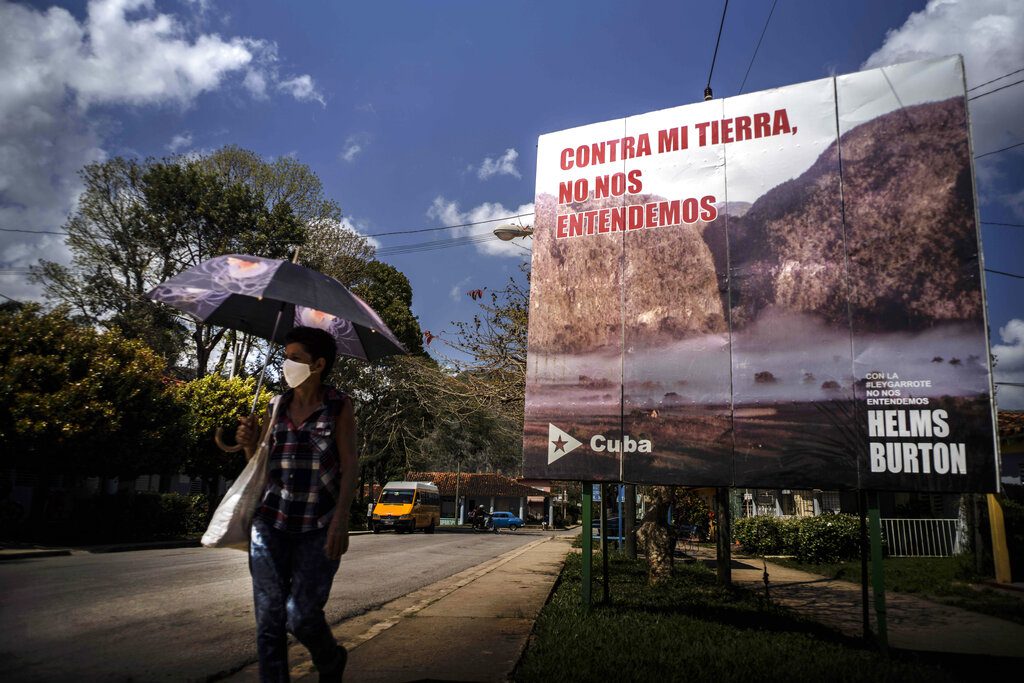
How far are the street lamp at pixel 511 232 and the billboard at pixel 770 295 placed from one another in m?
6.00

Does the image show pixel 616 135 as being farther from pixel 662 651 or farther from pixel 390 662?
pixel 390 662

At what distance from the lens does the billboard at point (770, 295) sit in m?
5.73

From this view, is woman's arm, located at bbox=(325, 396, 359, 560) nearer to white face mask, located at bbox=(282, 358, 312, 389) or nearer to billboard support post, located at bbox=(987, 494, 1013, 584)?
white face mask, located at bbox=(282, 358, 312, 389)

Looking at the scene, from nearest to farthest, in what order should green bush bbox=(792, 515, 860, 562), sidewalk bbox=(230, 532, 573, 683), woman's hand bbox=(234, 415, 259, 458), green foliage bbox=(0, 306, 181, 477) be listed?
woman's hand bbox=(234, 415, 259, 458) → sidewalk bbox=(230, 532, 573, 683) → green foliage bbox=(0, 306, 181, 477) → green bush bbox=(792, 515, 860, 562)

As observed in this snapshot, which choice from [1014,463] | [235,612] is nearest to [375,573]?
[235,612]

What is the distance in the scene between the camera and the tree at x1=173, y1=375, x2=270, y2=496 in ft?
77.3

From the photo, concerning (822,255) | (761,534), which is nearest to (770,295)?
(822,255)

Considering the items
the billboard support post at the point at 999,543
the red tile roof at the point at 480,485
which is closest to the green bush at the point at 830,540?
the billboard support post at the point at 999,543

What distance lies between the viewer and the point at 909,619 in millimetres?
8141

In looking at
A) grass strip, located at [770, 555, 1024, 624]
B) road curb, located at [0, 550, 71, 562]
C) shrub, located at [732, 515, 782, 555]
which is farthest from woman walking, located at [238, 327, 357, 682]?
shrub, located at [732, 515, 782, 555]

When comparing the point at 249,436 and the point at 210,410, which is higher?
the point at 210,410

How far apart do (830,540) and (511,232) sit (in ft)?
37.9

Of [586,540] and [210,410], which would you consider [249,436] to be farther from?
[210,410]

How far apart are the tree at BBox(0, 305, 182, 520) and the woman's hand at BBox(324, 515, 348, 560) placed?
15.2 m
